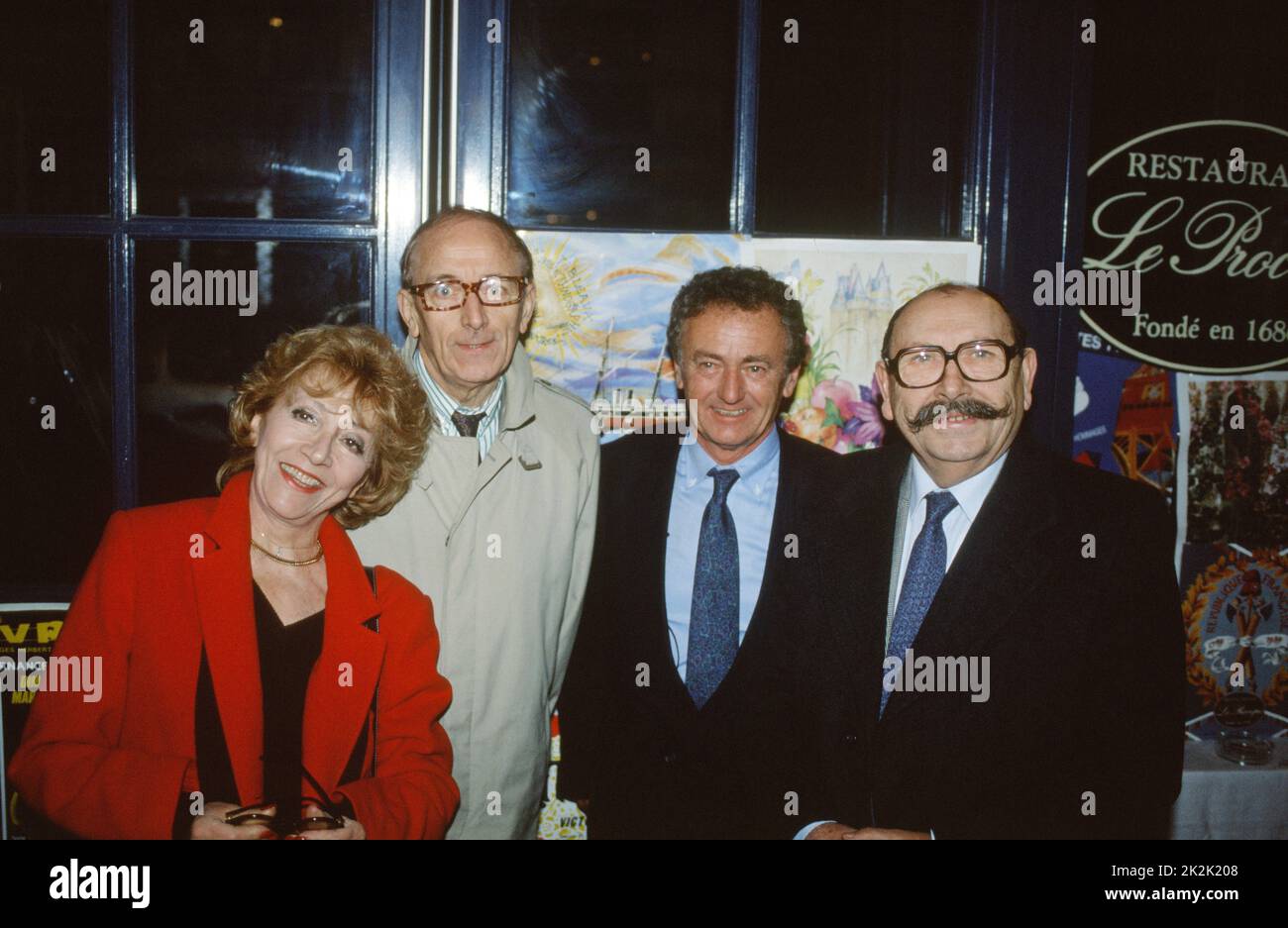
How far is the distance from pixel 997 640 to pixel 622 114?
2055mm

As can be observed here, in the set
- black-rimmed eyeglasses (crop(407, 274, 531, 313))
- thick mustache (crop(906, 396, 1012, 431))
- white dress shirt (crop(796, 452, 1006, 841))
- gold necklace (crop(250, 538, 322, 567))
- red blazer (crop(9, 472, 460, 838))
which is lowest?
red blazer (crop(9, 472, 460, 838))

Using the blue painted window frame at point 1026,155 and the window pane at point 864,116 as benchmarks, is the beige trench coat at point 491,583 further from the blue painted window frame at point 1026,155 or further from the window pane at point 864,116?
the window pane at point 864,116

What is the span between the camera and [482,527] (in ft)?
7.14

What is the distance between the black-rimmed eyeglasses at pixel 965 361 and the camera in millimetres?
2006

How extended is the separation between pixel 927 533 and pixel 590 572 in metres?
1.00

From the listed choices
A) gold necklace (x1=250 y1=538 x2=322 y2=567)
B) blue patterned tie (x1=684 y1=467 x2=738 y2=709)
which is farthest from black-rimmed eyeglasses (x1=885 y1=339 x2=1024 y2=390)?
gold necklace (x1=250 y1=538 x2=322 y2=567)

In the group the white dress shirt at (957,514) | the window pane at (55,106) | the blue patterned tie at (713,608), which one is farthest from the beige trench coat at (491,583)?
the window pane at (55,106)

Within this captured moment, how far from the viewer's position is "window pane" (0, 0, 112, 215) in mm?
2498

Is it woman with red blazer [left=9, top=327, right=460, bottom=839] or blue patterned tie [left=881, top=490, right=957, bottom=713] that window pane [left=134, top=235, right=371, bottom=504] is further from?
blue patterned tie [left=881, top=490, right=957, bottom=713]

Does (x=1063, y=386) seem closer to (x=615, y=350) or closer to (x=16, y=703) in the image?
(x=615, y=350)

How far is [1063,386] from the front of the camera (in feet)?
9.12

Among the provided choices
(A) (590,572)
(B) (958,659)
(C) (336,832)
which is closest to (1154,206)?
(B) (958,659)

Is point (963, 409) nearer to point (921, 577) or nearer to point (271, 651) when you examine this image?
point (921, 577)

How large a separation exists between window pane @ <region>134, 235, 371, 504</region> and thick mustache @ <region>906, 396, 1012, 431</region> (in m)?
1.82
